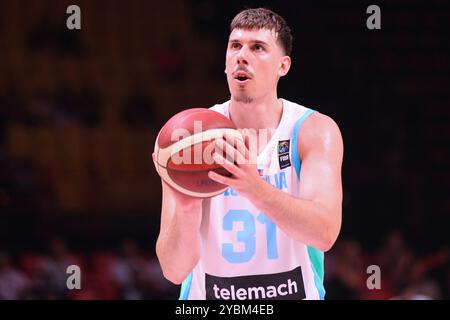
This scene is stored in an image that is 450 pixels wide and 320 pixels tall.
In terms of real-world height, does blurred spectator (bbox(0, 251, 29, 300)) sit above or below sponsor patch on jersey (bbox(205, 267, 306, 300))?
below

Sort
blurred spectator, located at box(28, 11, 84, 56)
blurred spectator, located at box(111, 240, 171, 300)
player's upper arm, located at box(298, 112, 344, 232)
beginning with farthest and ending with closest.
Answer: blurred spectator, located at box(28, 11, 84, 56), blurred spectator, located at box(111, 240, 171, 300), player's upper arm, located at box(298, 112, 344, 232)

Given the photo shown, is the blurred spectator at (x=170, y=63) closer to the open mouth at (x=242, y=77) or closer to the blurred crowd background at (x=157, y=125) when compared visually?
the blurred crowd background at (x=157, y=125)

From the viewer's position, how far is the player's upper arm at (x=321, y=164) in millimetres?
3635

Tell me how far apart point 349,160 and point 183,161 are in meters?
7.26

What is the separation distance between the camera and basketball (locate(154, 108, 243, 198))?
3.38m

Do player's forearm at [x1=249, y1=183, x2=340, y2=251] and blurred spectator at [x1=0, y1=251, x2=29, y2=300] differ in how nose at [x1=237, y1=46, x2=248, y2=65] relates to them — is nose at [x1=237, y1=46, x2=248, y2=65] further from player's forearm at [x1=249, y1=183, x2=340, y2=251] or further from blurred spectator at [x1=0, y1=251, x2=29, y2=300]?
blurred spectator at [x1=0, y1=251, x2=29, y2=300]

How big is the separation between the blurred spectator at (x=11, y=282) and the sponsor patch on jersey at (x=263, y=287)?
4.85 m

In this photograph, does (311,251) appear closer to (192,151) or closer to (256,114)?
(256,114)

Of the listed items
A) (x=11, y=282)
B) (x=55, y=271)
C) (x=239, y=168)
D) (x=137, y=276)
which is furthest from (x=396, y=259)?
(x=239, y=168)

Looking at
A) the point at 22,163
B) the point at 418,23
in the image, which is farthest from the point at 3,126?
the point at 418,23

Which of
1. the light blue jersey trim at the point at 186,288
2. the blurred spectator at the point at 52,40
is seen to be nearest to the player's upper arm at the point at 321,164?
the light blue jersey trim at the point at 186,288

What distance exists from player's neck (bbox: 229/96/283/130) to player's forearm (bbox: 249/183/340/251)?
2.36 feet

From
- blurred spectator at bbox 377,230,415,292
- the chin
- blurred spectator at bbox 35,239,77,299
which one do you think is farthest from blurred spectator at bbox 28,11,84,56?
the chin

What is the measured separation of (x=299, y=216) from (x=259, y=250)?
0.60 meters
